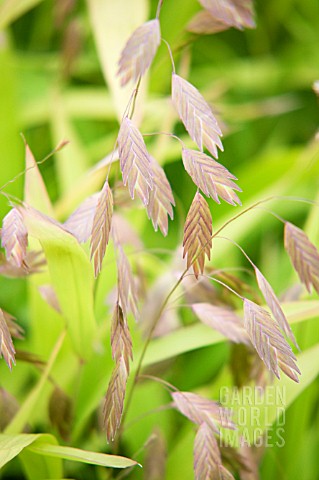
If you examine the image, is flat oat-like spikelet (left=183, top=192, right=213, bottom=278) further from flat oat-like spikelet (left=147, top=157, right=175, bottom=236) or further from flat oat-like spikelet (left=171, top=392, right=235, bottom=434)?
flat oat-like spikelet (left=171, top=392, right=235, bottom=434)

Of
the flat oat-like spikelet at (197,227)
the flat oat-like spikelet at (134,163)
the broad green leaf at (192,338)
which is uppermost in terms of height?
the flat oat-like spikelet at (134,163)

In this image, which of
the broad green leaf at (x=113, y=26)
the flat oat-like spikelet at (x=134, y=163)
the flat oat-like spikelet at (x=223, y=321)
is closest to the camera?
the flat oat-like spikelet at (x=134, y=163)

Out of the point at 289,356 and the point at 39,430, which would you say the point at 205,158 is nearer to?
the point at 289,356

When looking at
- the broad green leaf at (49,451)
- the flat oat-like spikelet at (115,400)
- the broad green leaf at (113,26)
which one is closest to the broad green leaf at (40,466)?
the broad green leaf at (49,451)

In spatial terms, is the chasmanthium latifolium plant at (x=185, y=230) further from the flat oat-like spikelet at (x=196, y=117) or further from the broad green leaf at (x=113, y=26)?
the broad green leaf at (x=113, y=26)

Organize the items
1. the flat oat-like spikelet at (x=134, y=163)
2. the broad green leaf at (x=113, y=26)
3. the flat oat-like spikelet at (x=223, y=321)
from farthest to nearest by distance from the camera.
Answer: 1. the broad green leaf at (x=113, y=26)
2. the flat oat-like spikelet at (x=223, y=321)
3. the flat oat-like spikelet at (x=134, y=163)

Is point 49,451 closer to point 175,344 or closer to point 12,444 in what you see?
point 12,444

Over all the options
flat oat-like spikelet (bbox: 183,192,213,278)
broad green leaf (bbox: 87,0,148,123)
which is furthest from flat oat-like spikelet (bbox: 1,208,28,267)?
broad green leaf (bbox: 87,0,148,123)
